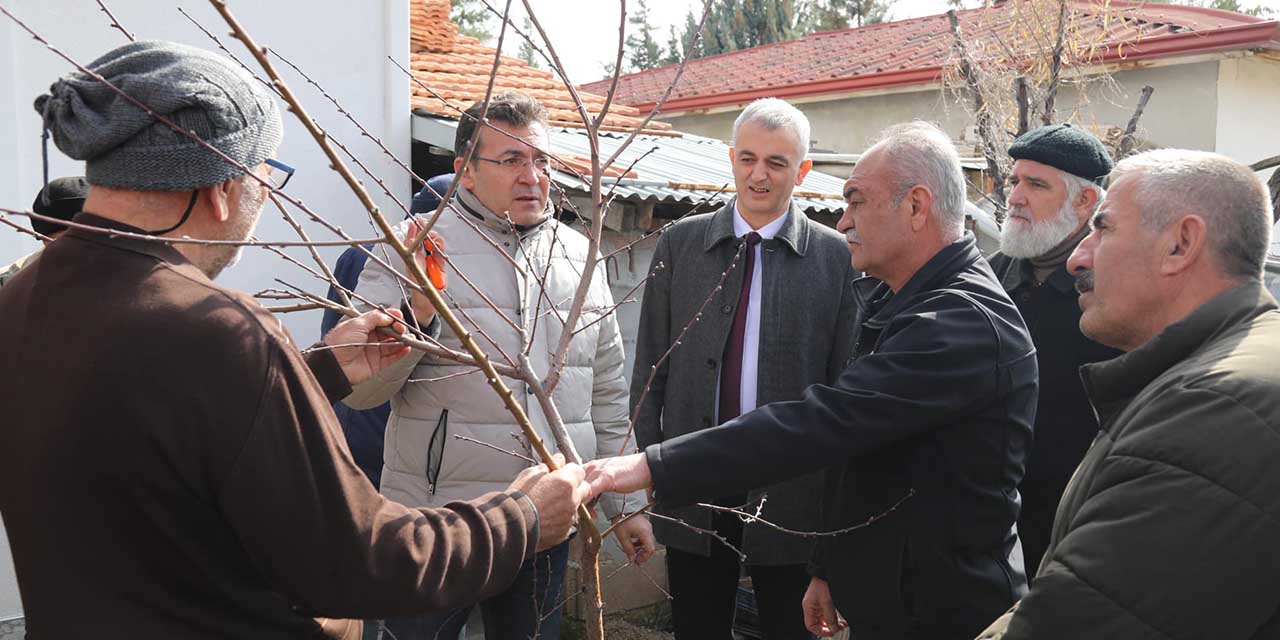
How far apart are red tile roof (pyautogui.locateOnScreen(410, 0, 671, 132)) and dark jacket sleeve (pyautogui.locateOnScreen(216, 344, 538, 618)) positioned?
613 cm

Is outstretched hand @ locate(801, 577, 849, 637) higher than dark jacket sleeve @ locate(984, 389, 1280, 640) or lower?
lower

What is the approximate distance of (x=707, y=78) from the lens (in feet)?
59.0

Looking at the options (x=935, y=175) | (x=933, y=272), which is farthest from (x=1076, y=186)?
(x=933, y=272)

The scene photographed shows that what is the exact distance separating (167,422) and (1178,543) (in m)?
1.54

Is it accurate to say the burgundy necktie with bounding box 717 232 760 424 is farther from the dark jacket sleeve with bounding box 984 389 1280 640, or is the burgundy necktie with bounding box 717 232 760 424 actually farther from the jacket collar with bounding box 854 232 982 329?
the dark jacket sleeve with bounding box 984 389 1280 640

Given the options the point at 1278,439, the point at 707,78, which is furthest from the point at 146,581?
the point at 707,78

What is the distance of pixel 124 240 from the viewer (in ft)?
5.18

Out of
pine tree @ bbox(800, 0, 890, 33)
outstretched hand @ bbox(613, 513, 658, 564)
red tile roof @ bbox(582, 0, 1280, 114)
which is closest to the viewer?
outstretched hand @ bbox(613, 513, 658, 564)

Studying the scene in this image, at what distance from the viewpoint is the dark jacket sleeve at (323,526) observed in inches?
59.8

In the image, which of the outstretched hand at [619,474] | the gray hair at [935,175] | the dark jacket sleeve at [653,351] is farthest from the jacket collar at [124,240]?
the dark jacket sleeve at [653,351]

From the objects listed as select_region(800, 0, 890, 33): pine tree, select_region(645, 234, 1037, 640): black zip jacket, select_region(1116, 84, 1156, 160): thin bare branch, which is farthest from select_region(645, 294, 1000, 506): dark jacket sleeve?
select_region(800, 0, 890, 33): pine tree

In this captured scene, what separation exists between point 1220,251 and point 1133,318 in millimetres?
201

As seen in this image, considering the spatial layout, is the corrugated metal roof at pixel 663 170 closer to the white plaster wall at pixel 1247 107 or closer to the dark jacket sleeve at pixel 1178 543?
the dark jacket sleeve at pixel 1178 543

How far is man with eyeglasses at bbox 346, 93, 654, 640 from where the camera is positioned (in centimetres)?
316
